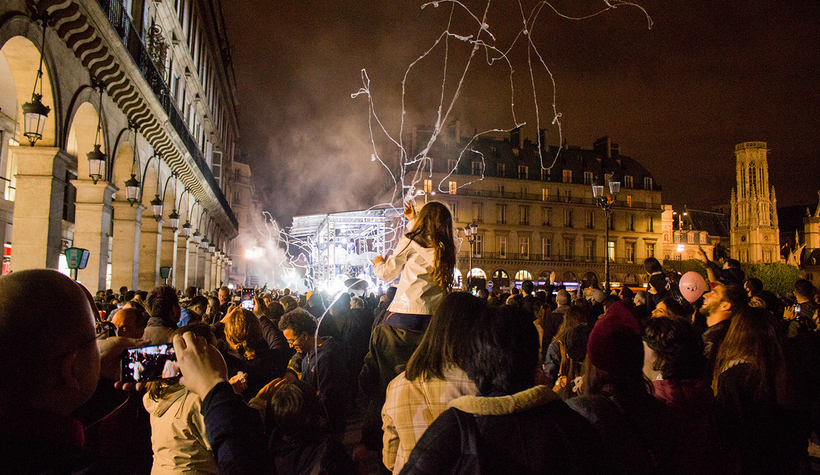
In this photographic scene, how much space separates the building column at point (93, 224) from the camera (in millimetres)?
12234

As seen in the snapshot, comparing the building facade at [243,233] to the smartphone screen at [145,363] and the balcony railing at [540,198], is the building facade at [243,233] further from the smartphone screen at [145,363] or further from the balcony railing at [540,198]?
the smartphone screen at [145,363]

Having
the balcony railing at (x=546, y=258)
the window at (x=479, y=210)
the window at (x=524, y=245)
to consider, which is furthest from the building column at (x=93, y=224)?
the window at (x=524, y=245)

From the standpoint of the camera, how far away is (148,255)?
56.4 ft

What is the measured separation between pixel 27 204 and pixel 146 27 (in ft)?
30.3

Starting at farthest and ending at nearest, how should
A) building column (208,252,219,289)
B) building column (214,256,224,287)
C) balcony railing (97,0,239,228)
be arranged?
building column (214,256,224,287) < building column (208,252,219,289) < balcony railing (97,0,239,228)

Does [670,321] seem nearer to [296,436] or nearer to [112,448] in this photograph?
[296,436]

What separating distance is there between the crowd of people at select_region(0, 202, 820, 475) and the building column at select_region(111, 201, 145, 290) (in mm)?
11476

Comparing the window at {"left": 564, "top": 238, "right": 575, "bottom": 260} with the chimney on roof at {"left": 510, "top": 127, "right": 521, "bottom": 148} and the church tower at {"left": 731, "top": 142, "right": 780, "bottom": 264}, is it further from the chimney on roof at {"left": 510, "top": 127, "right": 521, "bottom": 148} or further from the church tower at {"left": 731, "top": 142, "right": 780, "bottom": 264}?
the church tower at {"left": 731, "top": 142, "right": 780, "bottom": 264}

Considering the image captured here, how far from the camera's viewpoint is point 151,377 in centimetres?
204

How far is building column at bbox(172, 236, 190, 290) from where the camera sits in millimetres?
22312

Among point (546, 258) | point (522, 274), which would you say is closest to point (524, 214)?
point (546, 258)

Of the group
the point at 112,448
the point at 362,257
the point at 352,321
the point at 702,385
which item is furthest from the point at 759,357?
the point at 362,257

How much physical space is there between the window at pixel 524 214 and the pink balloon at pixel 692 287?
52.7 meters

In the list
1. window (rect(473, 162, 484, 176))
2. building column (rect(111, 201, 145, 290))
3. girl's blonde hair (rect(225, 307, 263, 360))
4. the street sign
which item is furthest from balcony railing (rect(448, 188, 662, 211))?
girl's blonde hair (rect(225, 307, 263, 360))
